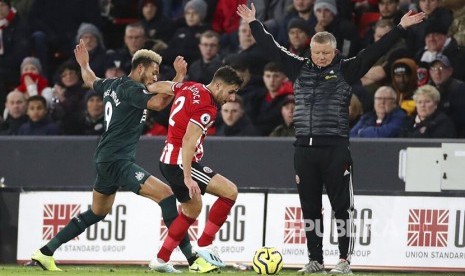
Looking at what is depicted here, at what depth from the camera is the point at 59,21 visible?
67.7ft

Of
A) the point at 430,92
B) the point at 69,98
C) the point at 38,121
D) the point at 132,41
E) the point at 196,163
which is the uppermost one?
the point at 132,41

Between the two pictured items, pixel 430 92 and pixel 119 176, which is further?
pixel 430 92

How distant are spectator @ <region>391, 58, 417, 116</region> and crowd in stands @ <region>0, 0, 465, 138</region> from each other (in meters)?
0.01

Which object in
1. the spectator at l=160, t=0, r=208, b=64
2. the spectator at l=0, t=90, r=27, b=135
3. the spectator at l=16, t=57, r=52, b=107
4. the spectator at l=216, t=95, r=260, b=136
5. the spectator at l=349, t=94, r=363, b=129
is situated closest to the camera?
the spectator at l=349, t=94, r=363, b=129

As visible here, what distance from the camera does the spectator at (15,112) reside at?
17984 mm

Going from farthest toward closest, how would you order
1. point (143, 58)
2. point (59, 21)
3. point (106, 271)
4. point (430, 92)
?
point (59, 21)
point (430, 92)
point (106, 271)
point (143, 58)

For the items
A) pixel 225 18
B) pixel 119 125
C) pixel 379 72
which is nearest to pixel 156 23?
pixel 225 18

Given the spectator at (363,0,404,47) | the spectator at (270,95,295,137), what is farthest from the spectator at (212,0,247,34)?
the spectator at (270,95,295,137)

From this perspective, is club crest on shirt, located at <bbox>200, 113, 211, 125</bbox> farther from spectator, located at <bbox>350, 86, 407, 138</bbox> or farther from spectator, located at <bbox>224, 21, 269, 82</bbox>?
spectator, located at <bbox>224, 21, 269, 82</bbox>

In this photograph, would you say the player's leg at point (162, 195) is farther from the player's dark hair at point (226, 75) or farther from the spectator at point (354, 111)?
the spectator at point (354, 111)

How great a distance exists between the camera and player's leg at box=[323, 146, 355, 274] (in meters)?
12.6

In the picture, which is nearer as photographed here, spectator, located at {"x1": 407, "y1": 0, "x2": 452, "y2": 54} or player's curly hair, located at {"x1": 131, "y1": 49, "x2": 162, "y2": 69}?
player's curly hair, located at {"x1": 131, "y1": 49, "x2": 162, "y2": 69}

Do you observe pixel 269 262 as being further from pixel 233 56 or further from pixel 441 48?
pixel 233 56

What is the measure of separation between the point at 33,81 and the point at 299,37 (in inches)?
158
